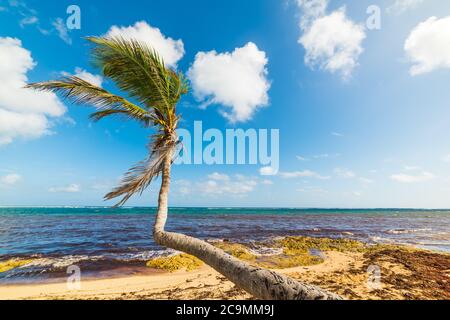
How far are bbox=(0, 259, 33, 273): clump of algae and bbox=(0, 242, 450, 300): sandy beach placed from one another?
3.04 m

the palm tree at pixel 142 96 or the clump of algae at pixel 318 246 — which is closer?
the palm tree at pixel 142 96

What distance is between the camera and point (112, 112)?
18.0ft

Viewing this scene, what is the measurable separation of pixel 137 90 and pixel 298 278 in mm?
9073

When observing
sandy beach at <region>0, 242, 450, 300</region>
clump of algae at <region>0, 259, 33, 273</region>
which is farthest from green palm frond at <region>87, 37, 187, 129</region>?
clump of algae at <region>0, 259, 33, 273</region>

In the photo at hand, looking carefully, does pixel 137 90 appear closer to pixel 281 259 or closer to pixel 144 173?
pixel 144 173

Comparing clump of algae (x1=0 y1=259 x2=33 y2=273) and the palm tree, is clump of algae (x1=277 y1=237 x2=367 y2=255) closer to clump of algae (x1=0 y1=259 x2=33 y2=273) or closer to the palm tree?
the palm tree

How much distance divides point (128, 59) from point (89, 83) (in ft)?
3.32

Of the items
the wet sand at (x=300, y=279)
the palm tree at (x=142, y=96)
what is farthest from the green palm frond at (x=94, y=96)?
the wet sand at (x=300, y=279)

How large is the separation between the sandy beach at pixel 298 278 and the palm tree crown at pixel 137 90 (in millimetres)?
5043

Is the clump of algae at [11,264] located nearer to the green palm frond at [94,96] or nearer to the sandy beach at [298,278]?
the sandy beach at [298,278]

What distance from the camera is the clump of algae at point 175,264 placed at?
1091cm
